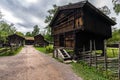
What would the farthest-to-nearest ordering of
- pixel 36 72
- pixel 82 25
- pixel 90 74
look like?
pixel 82 25, pixel 36 72, pixel 90 74

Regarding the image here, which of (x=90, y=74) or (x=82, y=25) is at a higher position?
(x=82, y=25)

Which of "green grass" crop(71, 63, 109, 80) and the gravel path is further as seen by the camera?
the gravel path

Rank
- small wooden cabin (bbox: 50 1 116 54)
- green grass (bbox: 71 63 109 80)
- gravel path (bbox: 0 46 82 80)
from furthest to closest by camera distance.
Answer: small wooden cabin (bbox: 50 1 116 54)
gravel path (bbox: 0 46 82 80)
green grass (bbox: 71 63 109 80)

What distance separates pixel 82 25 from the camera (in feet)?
47.8

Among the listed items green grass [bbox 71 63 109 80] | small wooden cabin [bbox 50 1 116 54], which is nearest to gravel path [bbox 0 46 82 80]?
green grass [bbox 71 63 109 80]

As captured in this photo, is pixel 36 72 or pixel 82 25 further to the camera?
pixel 82 25

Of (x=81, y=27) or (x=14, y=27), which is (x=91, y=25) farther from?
(x=14, y=27)

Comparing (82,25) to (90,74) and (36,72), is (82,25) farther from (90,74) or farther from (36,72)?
(36,72)

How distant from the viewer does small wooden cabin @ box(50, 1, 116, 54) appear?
1514 centimetres

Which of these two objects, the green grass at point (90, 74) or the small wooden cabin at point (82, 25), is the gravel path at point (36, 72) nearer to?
the green grass at point (90, 74)

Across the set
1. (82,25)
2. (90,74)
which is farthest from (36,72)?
(82,25)

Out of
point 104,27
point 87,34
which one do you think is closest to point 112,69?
point 87,34

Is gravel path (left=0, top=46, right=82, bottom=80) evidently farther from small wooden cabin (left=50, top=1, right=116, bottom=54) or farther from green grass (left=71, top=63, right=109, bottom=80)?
small wooden cabin (left=50, top=1, right=116, bottom=54)

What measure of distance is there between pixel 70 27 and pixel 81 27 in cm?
293
